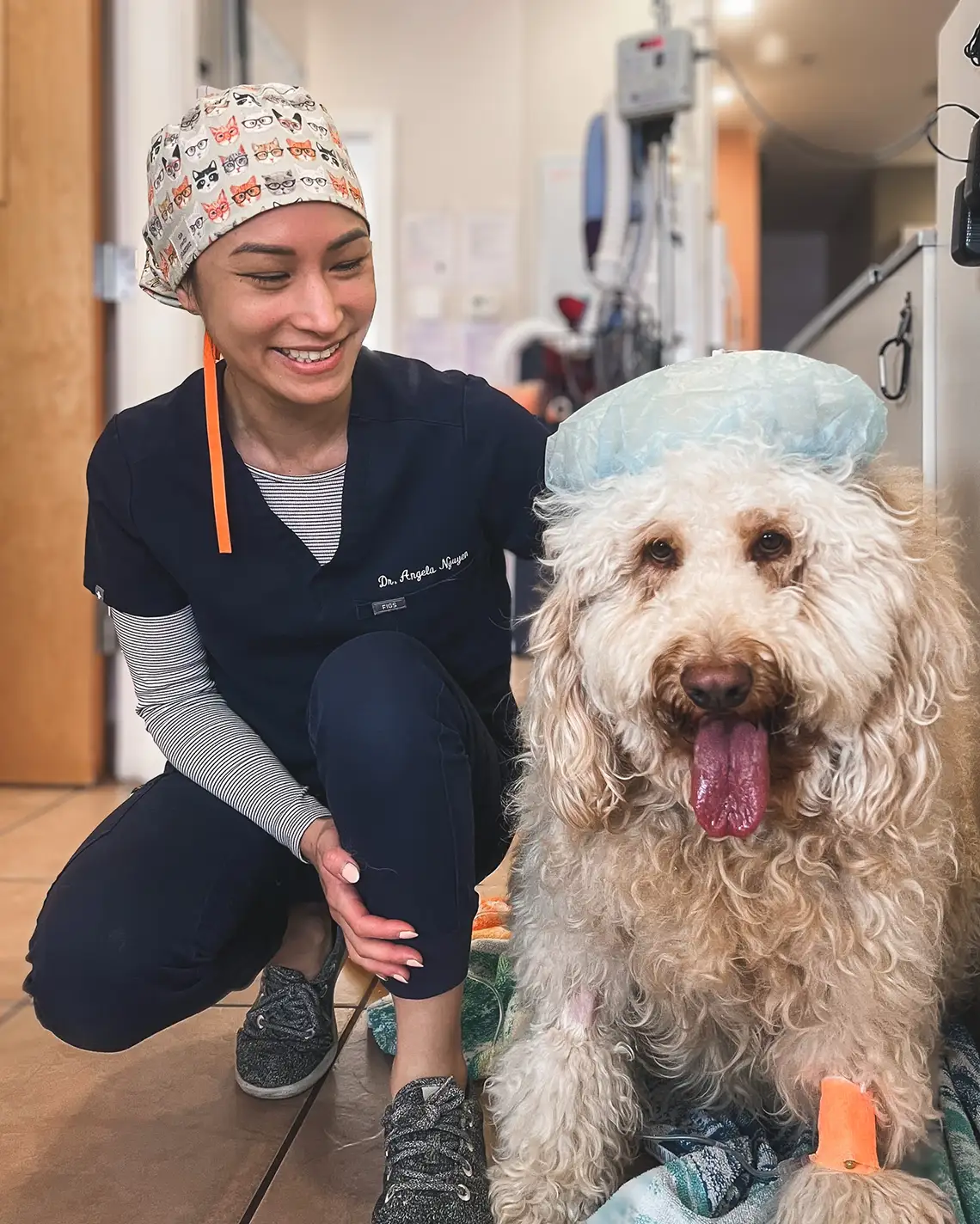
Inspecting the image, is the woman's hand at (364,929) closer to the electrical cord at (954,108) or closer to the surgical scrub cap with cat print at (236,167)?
the surgical scrub cap with cat print at (236,167)

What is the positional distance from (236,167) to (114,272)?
1.79 m

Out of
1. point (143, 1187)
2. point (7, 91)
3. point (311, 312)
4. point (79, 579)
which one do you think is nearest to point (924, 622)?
point (311, 312)

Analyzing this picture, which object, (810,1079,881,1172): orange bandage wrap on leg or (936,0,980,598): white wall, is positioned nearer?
(810,1079,881,1172): orange bandage wrap on leg

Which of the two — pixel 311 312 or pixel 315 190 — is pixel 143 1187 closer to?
pixel 311 312

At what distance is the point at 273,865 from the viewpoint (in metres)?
1.39

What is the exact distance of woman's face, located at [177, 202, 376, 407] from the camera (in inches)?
50.1

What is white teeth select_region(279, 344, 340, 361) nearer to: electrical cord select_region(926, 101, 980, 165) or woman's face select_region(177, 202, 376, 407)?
woman's face select_region(177, 202, 376, 407)

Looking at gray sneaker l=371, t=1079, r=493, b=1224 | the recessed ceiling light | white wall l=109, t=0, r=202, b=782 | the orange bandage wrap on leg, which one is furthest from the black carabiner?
the recessed ceiling light

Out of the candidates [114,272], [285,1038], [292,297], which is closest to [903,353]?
[292,297]

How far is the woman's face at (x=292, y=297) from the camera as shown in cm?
127

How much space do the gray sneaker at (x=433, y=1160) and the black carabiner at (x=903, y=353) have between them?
1.11 m

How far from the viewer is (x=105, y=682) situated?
302 centimetres

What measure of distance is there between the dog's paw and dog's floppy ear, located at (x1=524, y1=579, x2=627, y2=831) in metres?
0.34

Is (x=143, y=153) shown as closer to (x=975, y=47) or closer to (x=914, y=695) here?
(x=975, y=47)
